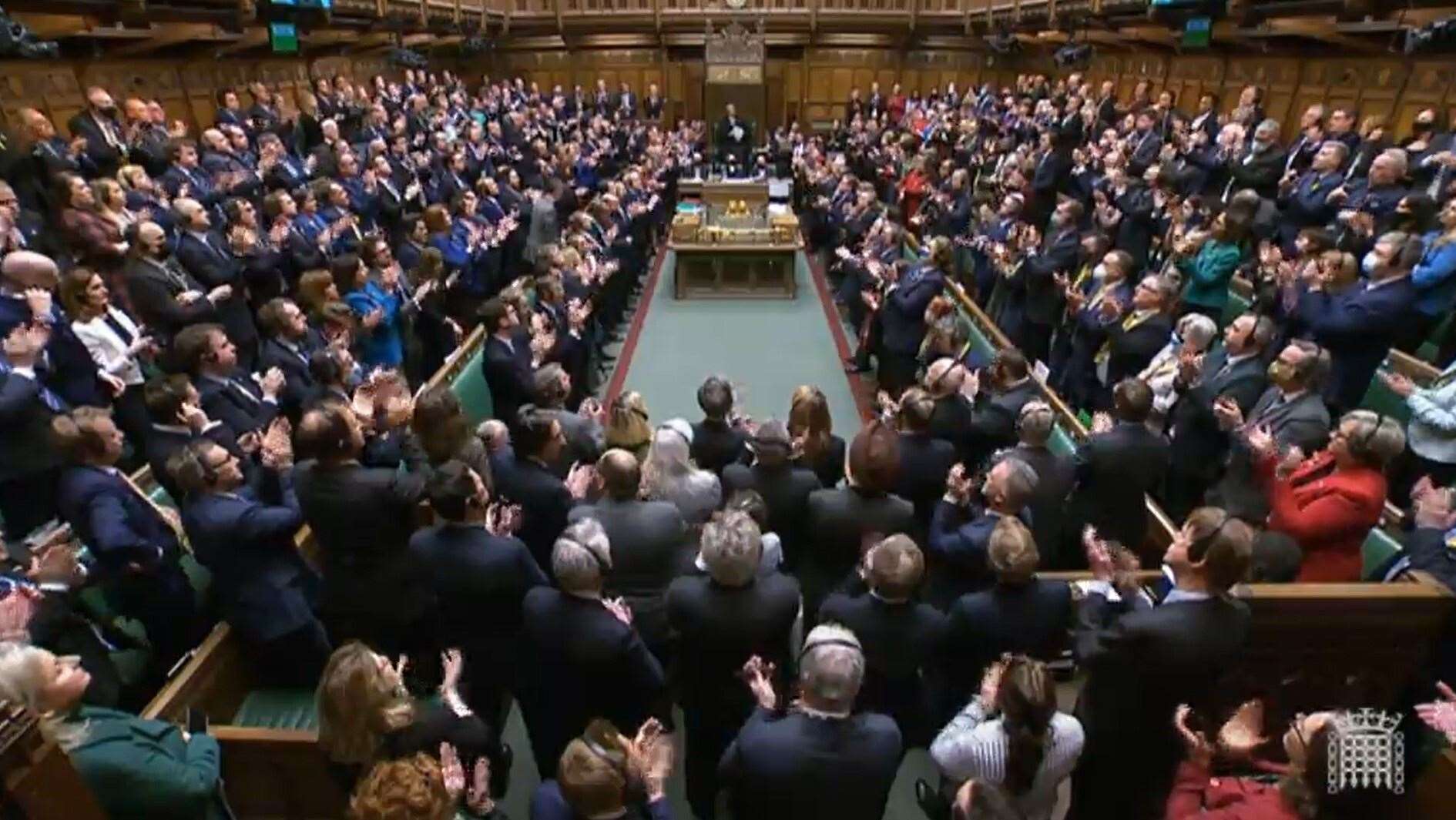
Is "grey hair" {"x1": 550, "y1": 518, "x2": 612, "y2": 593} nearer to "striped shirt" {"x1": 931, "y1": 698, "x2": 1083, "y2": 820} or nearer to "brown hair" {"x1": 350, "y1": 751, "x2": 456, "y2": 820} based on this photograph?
"brown hair" {"x1": 350, "y1": 751, "x2": 456, "y2": 820}

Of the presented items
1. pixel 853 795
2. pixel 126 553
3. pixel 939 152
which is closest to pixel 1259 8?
pixel 939 152

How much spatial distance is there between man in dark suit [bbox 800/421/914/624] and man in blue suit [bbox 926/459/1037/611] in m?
0.15

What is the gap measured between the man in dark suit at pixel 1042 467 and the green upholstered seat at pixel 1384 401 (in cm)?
263

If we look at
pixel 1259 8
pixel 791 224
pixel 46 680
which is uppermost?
pixel 1259 8

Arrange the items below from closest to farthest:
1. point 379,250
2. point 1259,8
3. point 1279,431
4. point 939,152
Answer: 1. point 1279,431
2. point 379,250
3. point 1259,8
4. point 939,152

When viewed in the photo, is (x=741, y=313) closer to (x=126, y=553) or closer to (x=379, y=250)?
(x=379, y=250)

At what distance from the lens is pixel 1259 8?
991cm

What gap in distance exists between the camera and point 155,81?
10297mm

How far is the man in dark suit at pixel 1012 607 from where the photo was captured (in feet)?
8.95

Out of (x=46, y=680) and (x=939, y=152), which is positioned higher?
(x=46, y=680)

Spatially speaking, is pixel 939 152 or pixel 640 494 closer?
pixel 640 494

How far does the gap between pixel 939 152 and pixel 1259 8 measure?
168 inches

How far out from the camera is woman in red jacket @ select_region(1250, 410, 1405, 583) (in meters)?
3.17

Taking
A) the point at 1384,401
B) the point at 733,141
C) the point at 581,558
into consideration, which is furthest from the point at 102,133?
the point at 733,141
